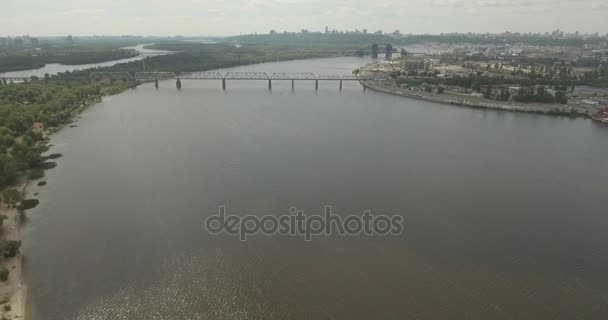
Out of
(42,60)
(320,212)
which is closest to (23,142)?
(320,212)

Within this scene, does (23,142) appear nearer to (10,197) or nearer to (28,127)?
(28,127)

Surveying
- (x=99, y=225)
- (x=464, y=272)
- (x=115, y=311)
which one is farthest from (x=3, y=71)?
(x=464, y=272)

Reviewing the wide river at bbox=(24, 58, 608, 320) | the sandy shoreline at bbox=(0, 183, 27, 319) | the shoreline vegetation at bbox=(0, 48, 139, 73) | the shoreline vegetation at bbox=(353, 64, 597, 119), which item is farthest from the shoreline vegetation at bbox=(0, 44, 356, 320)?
the shoreline vegetation at bbox=(353, 64, 597, 119)

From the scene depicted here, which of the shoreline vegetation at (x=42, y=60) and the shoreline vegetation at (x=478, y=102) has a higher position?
the shoreline vegetation at (x=42, y=60)

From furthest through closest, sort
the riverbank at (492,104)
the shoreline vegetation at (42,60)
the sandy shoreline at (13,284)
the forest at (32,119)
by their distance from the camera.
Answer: the shoreline vegetation at (42,60), the riverbank at (492,104), the forest at (32,119), the sandy shoreline at (13,284)

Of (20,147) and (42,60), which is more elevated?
(42,60)

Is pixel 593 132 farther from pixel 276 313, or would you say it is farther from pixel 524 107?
pixel 276 313

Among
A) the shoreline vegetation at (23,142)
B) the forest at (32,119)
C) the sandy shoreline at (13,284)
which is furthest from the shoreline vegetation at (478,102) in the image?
the sandy shoreline at (13,284)

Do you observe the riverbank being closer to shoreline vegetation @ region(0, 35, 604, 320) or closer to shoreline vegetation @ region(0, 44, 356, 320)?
shoreline vegetation @ region(0, 35, 604, 320)

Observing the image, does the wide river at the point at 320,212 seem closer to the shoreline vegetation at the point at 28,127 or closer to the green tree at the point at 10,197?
the shoreline vegetation at the point at 28,127
